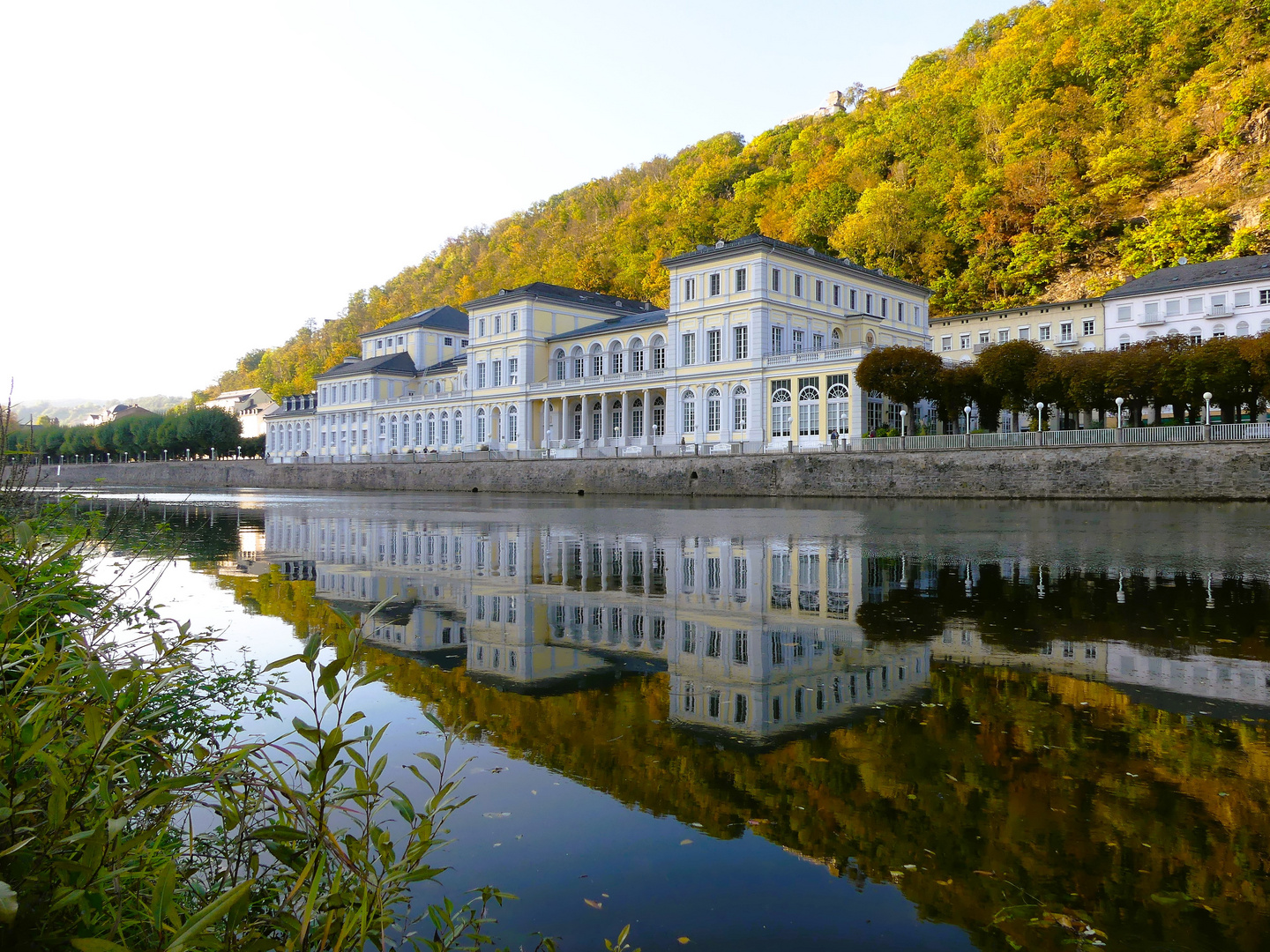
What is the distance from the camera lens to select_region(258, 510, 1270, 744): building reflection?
5.84 metres

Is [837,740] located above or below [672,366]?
below

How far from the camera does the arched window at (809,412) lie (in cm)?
4650

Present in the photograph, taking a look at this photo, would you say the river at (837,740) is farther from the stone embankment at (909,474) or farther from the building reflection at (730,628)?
the stone embankment at (909,474)

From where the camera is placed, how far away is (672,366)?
180 ft

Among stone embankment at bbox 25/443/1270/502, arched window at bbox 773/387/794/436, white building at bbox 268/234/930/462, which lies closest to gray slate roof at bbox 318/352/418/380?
white building at bbox 268/234/930/462

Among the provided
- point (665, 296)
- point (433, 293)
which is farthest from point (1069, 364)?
point (433, 293)

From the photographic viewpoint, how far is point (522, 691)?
5902mm

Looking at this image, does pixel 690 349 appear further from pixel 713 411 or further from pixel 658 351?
pixel 658 351

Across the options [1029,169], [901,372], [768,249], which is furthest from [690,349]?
[1029,169]

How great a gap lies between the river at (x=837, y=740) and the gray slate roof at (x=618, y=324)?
160 feet

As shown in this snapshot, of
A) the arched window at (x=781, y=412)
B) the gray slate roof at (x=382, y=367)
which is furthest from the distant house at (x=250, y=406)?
the arched window at (x=781, y=412)

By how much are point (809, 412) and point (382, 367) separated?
1935 inches

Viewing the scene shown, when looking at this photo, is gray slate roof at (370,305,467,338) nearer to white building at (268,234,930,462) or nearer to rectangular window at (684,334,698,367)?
white building at (268,234,930,462)

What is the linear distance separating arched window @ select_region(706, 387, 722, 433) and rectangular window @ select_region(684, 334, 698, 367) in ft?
8.88
